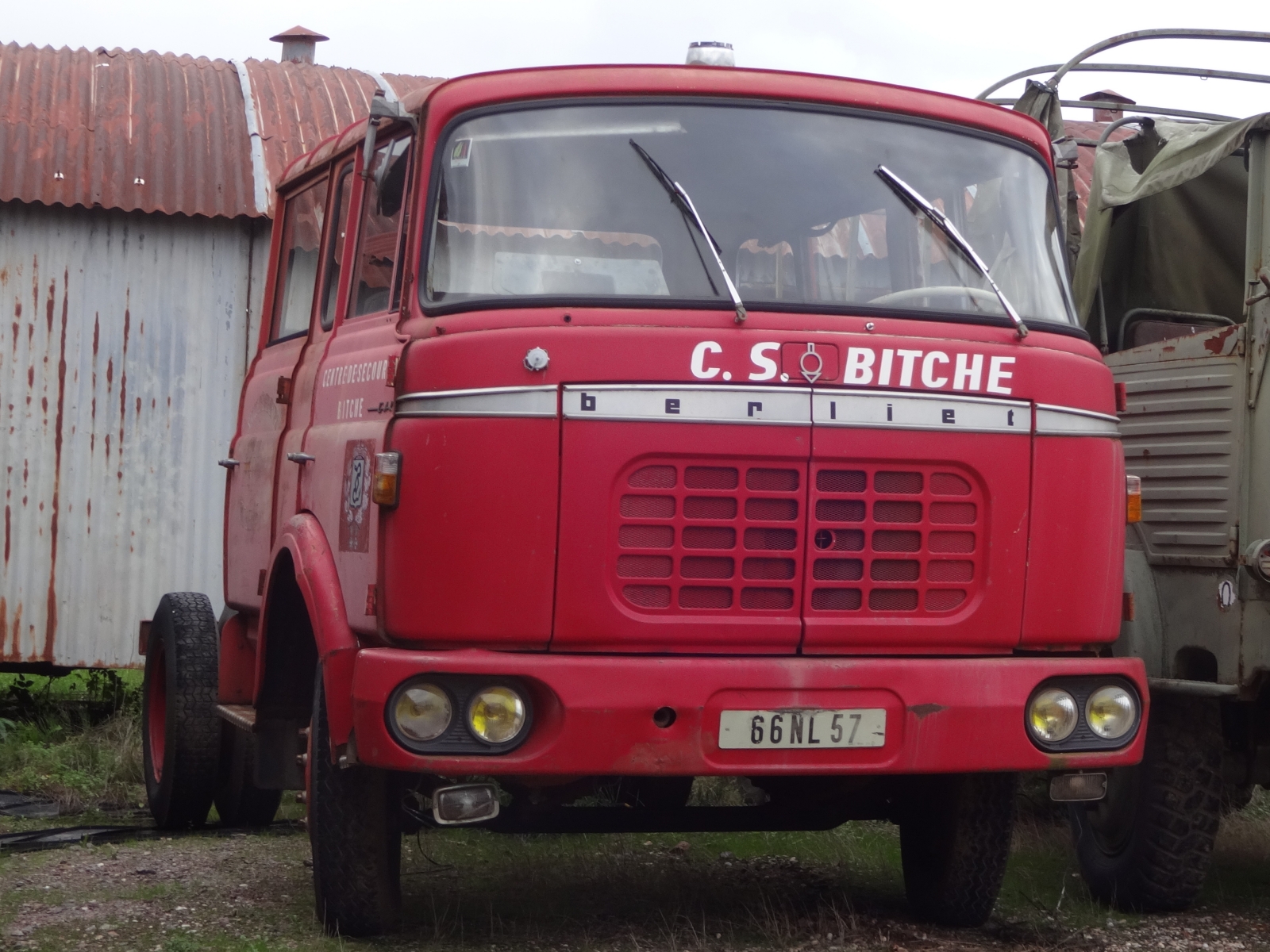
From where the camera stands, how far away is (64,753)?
30.0 feet

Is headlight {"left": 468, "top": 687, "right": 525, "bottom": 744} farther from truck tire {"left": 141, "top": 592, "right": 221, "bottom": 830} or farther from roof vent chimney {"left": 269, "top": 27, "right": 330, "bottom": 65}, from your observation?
roof vent chimney {"left": 269, "top": 27, "right": 330, "bottom": 65}

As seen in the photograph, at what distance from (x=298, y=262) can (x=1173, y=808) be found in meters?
3.65

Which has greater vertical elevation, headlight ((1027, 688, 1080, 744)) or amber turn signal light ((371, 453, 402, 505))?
amber turn signal light ((371, 453, 402, 505))

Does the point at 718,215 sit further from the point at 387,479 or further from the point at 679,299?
the point at 387,479

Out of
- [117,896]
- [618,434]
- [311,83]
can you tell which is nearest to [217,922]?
[117,896]

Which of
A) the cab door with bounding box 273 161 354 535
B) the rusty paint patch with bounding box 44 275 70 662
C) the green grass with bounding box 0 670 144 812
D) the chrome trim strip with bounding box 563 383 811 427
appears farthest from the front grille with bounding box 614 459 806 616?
the rusty paint patch with bounding box 44 275 70 662

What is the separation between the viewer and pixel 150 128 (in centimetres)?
1095

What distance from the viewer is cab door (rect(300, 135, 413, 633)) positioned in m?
4.74

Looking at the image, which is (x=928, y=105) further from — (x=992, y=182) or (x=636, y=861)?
(x=636, y=861)

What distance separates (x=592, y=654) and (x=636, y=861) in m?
2.49

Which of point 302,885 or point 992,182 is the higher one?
point 992,182

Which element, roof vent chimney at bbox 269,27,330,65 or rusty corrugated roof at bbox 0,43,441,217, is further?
roof vent chimney at bbox 269,27,330,65

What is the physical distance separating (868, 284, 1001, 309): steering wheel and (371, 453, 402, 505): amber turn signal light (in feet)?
4.62

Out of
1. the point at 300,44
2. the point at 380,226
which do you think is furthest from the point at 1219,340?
the point at 300,44
